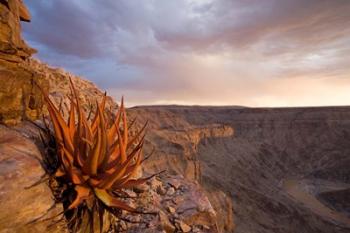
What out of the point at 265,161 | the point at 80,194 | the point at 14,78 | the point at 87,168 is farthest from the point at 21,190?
the point at 265,161

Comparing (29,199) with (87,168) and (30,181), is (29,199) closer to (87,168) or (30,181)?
(30,181)

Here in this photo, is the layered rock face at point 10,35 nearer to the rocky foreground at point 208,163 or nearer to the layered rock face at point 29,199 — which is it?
the rocky foreground at point 208,163

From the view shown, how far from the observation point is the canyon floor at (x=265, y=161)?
31.6 metres

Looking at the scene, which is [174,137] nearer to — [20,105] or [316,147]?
[20,105]

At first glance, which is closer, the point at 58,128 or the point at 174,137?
the point at 58,128

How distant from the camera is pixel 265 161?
65.4 metres

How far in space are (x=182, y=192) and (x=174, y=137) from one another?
34.8m

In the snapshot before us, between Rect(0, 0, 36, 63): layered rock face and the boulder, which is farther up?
Rect(0, 0, 36, 63): layered rock face

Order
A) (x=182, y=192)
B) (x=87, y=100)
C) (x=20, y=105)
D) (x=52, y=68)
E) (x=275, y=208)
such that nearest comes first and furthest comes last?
(x=20, y=105) → (x=182, y=192) → (x=87, y=100) → (x=52, y=68) → (x=275, y=208)

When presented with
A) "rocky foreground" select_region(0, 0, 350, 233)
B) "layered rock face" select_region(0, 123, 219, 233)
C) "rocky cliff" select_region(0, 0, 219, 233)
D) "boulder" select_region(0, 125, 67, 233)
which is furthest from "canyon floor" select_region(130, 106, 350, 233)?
"boulder" select_region(0, 125, 67, 233)

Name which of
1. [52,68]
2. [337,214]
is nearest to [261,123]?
[337,214]

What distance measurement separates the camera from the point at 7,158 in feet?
10.1

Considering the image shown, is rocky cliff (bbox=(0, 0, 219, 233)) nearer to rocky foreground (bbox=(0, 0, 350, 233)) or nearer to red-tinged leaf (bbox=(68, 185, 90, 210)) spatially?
rocky foreground (bbox=(0, 0, 350, 233))

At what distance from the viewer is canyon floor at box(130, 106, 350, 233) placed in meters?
31.6
